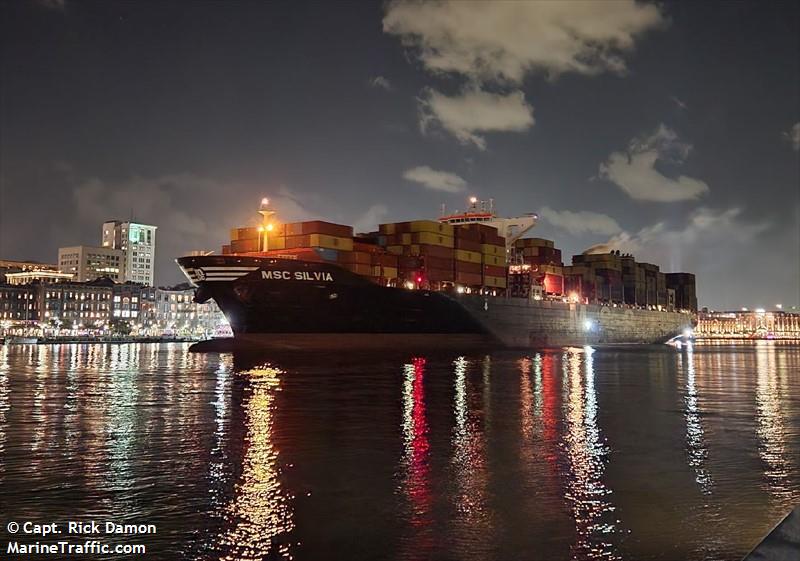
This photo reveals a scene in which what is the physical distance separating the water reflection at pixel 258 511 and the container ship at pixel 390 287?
110 feet

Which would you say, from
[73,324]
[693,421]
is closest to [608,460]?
[693,421]

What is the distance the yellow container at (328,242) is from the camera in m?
49.0

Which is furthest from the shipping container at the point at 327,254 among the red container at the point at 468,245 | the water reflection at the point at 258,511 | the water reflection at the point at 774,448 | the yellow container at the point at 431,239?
the water reflection at the point at 258,511

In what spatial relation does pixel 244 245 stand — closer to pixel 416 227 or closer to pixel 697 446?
pixel 416 227

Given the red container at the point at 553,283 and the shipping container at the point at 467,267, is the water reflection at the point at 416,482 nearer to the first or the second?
the shipping container at the point at 467,267

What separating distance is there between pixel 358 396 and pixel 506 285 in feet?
155

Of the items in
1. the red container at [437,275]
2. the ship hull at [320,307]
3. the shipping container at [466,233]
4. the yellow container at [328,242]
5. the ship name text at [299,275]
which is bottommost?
the ship hull at [320,307]

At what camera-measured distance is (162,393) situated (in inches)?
867

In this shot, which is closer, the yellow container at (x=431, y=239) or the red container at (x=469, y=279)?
the yellow container at (x=431, y=239)

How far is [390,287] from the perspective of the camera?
49312 mm

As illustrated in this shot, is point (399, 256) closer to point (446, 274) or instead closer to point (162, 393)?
point (446, 274)

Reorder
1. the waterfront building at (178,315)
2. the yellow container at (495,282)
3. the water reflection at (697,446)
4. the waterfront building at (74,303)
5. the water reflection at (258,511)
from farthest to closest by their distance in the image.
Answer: the waterfront building at (178,315) < the waterfront building at (74,303) < the yellow container at (495,282) < the water reflection at (697,446) < the water reflection at (258,511)

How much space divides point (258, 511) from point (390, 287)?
41730 mm

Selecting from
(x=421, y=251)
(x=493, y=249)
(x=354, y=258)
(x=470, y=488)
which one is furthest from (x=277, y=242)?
(x=470, y=488)
